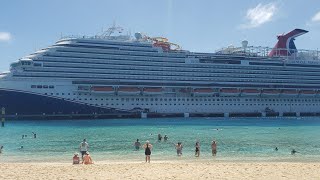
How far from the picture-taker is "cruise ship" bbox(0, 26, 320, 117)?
7869 centimetres

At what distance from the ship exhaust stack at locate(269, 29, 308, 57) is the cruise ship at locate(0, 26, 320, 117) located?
0.65 meters

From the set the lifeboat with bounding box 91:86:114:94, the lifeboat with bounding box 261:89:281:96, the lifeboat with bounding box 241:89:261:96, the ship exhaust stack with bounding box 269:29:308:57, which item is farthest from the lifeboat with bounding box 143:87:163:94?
the ship exhaust stack with bounding box 269:29:308:57

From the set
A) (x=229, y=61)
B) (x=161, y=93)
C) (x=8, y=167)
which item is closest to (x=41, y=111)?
(x=161, y=93)

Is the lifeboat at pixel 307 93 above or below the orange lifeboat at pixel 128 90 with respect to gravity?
above

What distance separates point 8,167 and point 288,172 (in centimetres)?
1347

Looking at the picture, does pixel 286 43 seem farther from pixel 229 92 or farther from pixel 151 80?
pixel 151 80

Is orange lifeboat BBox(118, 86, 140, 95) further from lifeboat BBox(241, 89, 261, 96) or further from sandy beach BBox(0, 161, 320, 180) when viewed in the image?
sandy beach BBox(0, 161, 320, 180)

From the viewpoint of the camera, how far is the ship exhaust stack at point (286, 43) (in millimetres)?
120625

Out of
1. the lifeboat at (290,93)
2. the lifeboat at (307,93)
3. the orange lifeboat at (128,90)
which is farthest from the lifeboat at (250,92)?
the orange lifeboat at (128,90)

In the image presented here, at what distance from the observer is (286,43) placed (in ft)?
401

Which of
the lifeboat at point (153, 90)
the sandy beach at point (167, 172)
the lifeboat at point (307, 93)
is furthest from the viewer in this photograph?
the lifeboat at point (307, 93)

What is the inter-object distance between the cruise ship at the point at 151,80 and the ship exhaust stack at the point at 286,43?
0.65 metres

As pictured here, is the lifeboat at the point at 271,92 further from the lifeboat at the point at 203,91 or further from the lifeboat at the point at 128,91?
the lifeboat at the point at 128,91

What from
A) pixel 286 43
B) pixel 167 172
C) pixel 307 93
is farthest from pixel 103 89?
pixel 167 172
